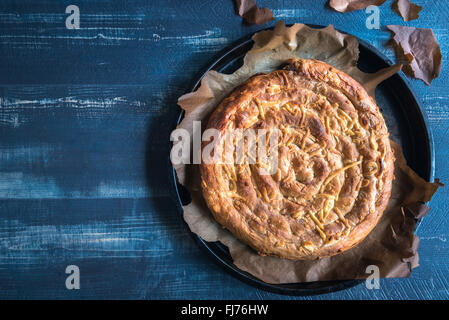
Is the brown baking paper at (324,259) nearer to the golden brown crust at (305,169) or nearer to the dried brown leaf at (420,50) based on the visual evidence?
the golden brown crust at (305,169)

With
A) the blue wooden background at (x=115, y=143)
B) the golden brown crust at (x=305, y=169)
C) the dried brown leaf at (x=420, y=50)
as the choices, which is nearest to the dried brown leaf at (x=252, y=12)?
the blue wooden background at (x=115, y=143)

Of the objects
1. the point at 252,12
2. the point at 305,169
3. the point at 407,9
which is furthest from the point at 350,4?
the point at 305,169

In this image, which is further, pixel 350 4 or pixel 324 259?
pixel 350 4

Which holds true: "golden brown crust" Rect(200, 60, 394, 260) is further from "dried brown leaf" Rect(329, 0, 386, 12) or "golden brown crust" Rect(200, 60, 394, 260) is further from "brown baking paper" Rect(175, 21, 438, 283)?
"dried brown leaf" Rect(329, 0, 386, 12)

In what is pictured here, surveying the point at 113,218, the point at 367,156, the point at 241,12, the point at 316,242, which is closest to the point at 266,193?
the point at 316,242

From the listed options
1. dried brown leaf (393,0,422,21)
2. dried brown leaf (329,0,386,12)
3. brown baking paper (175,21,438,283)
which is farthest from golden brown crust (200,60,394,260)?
dried brown leaf (393,0,422,21)

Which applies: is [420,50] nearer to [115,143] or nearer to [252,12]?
[252,12]
